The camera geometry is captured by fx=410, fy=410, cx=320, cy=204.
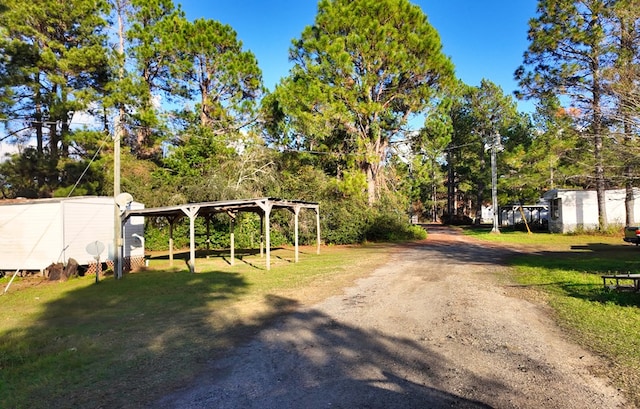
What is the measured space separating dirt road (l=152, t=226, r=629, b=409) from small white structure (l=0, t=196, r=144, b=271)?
1003cm

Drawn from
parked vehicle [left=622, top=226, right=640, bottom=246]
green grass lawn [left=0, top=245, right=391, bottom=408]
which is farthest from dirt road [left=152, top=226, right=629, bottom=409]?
parked vehicle [left=622, top=226, right=640, bottom=246]

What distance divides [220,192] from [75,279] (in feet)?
28.7

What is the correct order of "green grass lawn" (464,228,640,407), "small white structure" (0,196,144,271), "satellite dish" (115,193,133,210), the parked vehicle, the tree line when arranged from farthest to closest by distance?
the tree line
the parked vehicle
"small white structure" (0,196,144,271)
"satellite dish" (115,193,133,210)
"green grass lawn" (464,228,640,407)

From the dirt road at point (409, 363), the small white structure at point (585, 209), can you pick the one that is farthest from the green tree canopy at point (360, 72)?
the dirt road at point (409, 363)

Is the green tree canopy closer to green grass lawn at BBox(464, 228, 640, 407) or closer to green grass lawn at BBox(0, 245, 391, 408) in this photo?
green grass lawn at BBox(0, 245, 391, 408)

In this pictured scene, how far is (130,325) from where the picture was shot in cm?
668

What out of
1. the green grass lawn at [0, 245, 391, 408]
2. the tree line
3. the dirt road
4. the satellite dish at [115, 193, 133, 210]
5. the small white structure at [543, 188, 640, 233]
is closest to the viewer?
the dirt road

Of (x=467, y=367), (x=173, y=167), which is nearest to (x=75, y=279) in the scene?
(x=173, y=167)

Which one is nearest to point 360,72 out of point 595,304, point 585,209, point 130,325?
point 585,209

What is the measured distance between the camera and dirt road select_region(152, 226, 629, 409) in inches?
140

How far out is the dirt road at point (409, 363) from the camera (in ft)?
11.7

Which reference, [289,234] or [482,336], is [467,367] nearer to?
[482,336]

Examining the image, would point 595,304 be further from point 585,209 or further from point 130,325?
point 585,209

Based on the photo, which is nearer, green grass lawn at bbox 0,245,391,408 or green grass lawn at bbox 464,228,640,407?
green grass lawn at bbox 0,245,391,408
